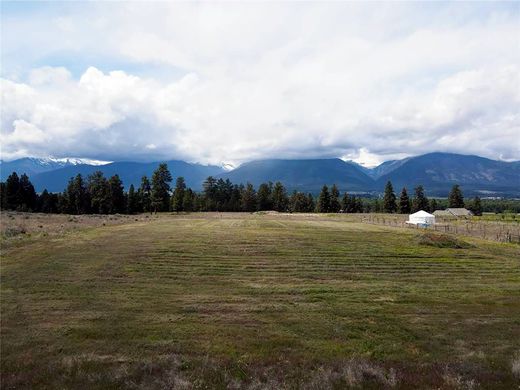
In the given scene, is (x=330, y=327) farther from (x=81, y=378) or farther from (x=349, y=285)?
(x=81, y=378)

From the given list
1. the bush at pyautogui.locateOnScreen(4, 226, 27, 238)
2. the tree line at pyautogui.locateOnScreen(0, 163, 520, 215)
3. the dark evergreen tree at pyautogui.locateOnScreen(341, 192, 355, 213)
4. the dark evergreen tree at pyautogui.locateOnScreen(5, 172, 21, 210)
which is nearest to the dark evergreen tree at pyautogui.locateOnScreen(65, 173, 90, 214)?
the tree line at pyautogui.locateOnScreen(0, 163, 520, 215)

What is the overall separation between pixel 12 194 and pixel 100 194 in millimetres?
21964

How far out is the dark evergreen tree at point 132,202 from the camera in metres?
107

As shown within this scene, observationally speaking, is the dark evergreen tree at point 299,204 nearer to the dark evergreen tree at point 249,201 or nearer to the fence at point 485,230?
the dark evergreen tree at point 249,201

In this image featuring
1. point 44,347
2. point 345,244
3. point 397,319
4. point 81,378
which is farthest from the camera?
point 345,244

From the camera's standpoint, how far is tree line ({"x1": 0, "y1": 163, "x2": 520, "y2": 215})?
102m

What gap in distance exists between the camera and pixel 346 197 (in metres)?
129

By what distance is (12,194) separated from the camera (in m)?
99.2

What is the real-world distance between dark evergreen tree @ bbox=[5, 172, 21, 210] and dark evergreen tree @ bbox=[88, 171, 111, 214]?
17919 millimetres

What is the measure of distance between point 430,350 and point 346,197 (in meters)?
118

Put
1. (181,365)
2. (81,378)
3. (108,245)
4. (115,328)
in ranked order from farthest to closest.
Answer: (108,245)
(115,328)
(181,365)
(81,378)

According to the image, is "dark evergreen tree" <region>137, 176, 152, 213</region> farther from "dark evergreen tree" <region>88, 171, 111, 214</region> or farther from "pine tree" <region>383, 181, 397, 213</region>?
"pine tree" <region>383, 181, 397, 213</region>

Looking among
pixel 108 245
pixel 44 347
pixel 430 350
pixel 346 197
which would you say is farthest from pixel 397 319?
pixel 346 197

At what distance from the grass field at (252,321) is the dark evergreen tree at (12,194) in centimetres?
8293
